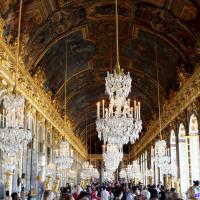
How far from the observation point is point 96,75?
2825cm

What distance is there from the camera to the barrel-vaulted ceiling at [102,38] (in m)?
16.2

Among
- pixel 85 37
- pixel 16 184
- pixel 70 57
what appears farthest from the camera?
pixel 70 57

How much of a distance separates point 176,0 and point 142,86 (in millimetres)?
13656

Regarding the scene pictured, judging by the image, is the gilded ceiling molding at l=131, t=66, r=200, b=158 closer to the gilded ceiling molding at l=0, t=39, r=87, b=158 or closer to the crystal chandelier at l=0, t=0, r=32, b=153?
the gilded ceiling molding at l=0, t=39, r=87, b=158

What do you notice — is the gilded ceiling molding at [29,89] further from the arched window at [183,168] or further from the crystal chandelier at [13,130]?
the arched window at [183,168]

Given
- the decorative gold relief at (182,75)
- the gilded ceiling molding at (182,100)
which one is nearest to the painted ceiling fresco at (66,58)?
the decorative gold relief at (182,75)

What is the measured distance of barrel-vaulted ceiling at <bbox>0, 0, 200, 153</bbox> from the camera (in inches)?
636

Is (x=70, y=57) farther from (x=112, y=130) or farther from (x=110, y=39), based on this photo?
(x=112, y=130)

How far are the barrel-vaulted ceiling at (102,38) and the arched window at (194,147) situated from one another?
109 inches

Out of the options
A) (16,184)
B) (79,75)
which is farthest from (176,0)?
(79,75)

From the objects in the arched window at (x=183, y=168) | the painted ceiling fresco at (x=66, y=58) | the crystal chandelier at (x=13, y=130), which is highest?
the painted ceiling fresco at (x=66, y=58)

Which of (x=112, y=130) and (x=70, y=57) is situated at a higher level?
(x=70, y=57)

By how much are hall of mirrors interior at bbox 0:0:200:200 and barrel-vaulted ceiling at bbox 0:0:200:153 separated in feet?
0.19

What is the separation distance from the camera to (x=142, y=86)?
28.9 m
